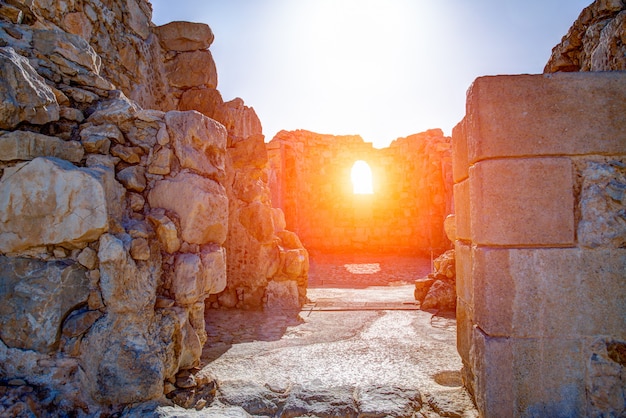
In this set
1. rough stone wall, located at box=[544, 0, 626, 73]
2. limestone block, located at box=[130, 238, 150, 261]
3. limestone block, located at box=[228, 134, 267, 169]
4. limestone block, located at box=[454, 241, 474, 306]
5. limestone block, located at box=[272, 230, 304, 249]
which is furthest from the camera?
limestone block, located at box=[272, 230, 304, 249]

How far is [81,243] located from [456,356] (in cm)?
285

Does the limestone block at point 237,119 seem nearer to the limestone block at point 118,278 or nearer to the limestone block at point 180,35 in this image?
the limestone block at point 180,35

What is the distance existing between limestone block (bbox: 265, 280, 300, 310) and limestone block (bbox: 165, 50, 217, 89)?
286 cm

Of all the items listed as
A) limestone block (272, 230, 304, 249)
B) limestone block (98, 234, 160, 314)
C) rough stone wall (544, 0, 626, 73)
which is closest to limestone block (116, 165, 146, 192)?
limestone block (98, 234, 160, 314)

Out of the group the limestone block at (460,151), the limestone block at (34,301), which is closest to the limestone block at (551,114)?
the limestone block at (460,151)

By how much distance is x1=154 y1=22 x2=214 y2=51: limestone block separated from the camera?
17.2 feet

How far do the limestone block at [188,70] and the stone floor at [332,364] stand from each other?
3006 millimetres

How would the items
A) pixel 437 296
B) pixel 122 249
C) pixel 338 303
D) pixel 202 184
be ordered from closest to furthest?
pixel 122 249, pixel 202 184, pixel 437 296, pixel 338 303

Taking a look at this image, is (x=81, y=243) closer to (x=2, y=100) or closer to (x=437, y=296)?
(x=2, y=100)

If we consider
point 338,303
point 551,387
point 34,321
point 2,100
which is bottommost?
point 338,303

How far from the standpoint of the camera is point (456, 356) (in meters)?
3.28

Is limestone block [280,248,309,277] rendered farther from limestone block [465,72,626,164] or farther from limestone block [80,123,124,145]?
limestone block [465,72,626,164]

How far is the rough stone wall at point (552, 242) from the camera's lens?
2.04 m

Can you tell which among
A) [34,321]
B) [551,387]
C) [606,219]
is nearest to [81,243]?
[34,321]
